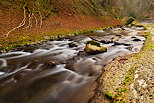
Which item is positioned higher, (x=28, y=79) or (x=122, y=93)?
(x=122, y=93)

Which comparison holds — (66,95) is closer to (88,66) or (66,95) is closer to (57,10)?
(88,66)

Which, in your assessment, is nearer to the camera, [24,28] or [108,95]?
[108,95]

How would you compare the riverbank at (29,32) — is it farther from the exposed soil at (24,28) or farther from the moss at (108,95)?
the moss at (108,95)

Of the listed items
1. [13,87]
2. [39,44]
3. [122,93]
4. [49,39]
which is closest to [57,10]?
[49,39]

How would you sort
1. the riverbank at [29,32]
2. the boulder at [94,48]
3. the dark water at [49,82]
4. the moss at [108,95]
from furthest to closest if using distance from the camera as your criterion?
the riverbank at [29,32]
the boulder at [94,48]
the dark water at [49,82]
the moss at [108,95]

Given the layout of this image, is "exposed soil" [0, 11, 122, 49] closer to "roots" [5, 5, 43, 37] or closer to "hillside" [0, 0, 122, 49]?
"hillside" [0, 0, 122, 49]

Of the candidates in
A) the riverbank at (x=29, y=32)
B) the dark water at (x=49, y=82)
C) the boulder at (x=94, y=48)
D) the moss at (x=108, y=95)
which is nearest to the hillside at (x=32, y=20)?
the riverbank at (x=29, y=32)

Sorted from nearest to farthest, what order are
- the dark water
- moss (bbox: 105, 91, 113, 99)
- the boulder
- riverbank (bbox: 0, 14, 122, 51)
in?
moss (bbox: 105, 91, 113, 99) → the dark water → the boulder → riverbank (bbox: 0, 14, 122, 51)

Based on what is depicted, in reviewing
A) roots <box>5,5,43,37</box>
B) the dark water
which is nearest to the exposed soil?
roots <box>5,5,43,37</box>

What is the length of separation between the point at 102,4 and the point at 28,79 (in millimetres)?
54429

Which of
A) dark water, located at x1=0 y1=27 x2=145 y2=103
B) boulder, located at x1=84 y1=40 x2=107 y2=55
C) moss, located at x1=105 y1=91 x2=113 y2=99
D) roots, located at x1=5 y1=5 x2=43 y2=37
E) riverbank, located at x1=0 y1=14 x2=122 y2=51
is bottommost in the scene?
dark water, located at x1=0 y1=27 x2=145 y2=103

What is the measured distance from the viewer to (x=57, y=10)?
25438mm

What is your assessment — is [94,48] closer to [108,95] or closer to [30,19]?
[108,95]

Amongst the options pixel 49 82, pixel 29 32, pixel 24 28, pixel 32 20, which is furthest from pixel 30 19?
pixel 49 82
